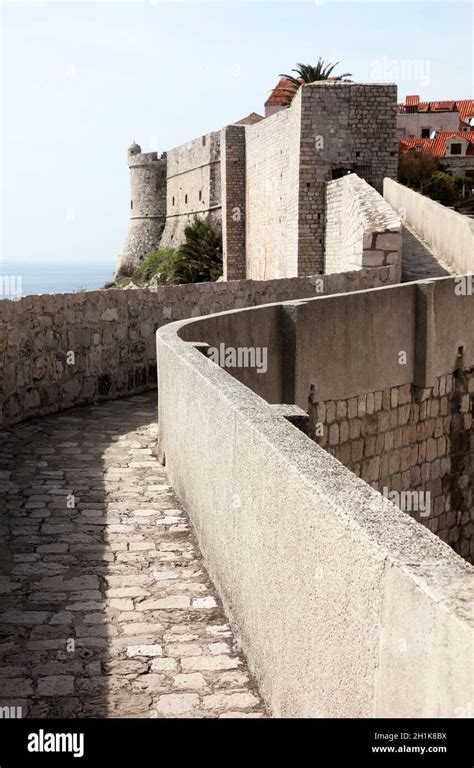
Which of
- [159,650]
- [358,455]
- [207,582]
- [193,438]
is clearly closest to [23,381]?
[358,455]

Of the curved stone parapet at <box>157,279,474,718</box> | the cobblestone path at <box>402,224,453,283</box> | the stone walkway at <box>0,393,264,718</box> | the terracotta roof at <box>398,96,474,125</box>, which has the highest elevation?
the terracotta roof at <box>398,96,474,125</box>

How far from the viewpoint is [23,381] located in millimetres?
8797

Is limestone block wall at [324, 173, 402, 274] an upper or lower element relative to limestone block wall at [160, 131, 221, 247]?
lower

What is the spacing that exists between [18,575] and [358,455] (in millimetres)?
3799

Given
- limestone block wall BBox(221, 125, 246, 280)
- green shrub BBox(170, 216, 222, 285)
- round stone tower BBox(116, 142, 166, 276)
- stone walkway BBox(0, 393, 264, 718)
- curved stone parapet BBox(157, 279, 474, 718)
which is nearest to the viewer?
curved stone parapet BBox(157, 279, 474, 718)

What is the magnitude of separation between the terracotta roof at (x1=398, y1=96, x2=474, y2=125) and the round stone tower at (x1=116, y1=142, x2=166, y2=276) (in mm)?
23987

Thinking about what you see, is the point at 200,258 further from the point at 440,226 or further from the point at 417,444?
the point at 417,444

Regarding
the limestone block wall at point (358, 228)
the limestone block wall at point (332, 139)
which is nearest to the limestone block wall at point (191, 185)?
the limestone block wall at point (332, 139)

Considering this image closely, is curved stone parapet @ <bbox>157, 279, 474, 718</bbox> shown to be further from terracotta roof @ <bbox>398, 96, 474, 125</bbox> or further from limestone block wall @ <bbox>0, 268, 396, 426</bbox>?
terracotta roof @ <bbox>398, 96, 474, 125</bbox>

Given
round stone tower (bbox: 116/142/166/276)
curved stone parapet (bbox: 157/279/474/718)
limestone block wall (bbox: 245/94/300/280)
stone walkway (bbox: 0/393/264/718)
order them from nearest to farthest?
curved stone parapet (bbox: 157/279/474/718) < stone walkway (bbox: 0/393/264/718) < limestone block wall (bbox: 245/94/300/280) < round stone tower (bbox: 116/142/166/276)

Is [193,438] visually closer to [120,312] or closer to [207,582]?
[207,582]

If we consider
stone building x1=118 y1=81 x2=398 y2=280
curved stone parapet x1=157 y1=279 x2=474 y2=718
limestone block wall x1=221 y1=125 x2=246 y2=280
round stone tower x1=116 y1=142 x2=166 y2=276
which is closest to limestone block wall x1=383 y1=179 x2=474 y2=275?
stone building x1=118 y1=81 x2=398 y2=280

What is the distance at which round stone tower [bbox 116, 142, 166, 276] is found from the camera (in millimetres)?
56969

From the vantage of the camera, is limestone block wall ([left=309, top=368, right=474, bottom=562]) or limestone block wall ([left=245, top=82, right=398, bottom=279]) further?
limestone block wall ([left=245, top=82, right=398, bottom=279])
